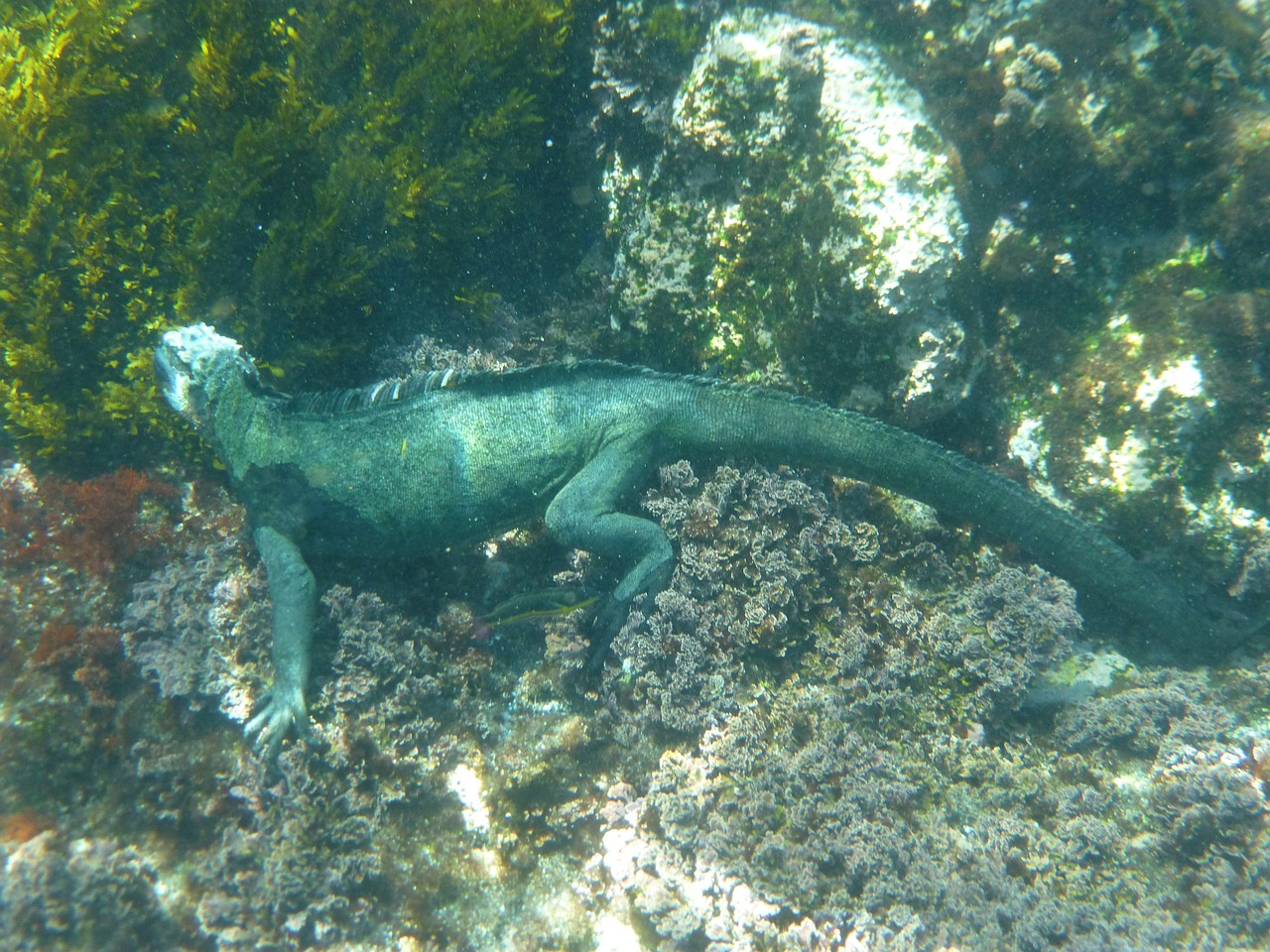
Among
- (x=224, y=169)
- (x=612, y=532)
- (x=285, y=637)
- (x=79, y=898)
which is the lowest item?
(x=79, y=898)

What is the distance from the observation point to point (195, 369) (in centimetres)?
442

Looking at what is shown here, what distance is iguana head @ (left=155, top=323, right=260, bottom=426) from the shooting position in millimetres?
4426

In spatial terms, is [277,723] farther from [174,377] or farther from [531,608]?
[174,377]

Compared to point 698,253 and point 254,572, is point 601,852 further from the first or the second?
point 698,253

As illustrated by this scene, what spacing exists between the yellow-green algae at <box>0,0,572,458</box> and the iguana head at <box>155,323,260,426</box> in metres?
0.40

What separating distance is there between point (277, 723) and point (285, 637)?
52 centimetres

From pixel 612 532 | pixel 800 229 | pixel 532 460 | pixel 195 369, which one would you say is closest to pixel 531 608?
pixel 612 532

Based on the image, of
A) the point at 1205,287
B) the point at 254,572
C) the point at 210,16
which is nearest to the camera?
the point at 1205,287

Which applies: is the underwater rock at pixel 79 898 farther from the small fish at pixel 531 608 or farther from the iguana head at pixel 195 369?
the iguana head at pixel 195 369

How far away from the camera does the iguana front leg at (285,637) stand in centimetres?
373

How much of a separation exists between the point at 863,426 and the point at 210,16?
5731mm

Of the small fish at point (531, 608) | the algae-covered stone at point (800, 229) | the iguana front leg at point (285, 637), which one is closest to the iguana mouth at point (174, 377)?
the iguana front leg at point (285, 637)

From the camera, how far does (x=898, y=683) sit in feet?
13.0

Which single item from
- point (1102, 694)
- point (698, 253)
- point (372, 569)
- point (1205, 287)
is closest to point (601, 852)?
point (372, 569)
